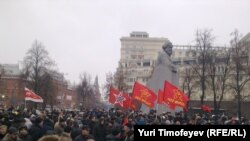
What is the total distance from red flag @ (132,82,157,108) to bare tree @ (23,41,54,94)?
4528 cm

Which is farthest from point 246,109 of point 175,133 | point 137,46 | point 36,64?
point 137,46

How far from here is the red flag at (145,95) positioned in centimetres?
2548

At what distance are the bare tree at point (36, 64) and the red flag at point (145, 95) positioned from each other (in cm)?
4528

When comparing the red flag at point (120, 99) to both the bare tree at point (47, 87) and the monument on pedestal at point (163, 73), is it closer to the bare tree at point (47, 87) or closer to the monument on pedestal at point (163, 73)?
the monument on pedestal at point (163, 73)

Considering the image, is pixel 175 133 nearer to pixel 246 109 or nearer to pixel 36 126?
pixel 36 126

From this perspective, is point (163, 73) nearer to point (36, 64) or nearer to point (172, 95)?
point (172, 95)

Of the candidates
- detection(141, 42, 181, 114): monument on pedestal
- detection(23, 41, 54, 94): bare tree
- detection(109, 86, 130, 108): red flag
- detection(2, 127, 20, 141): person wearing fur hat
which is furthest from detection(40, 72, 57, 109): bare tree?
detection(2, 127, 20, 141): person wearing fur hat

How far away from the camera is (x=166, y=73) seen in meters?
38.0

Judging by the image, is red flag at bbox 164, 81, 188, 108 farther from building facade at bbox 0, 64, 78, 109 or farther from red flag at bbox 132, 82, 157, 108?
building facade at bbox 0, 64, 78, 109

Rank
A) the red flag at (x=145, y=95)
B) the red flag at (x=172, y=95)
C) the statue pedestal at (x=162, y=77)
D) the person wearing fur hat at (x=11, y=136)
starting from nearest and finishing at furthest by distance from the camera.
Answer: the person wearing fur hat at (x=11, y=136), the red flag at (x=172, y=95), the red flag at (x=145, y=95), the statue pedestal at (x=162, y=77)

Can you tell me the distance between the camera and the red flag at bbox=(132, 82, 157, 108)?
25483mm

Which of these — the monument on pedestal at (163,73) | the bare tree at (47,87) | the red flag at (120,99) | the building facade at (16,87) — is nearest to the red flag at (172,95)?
the red flag at (120,99)

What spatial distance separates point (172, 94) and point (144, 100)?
288 centimetres

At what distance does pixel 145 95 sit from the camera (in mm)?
25750
